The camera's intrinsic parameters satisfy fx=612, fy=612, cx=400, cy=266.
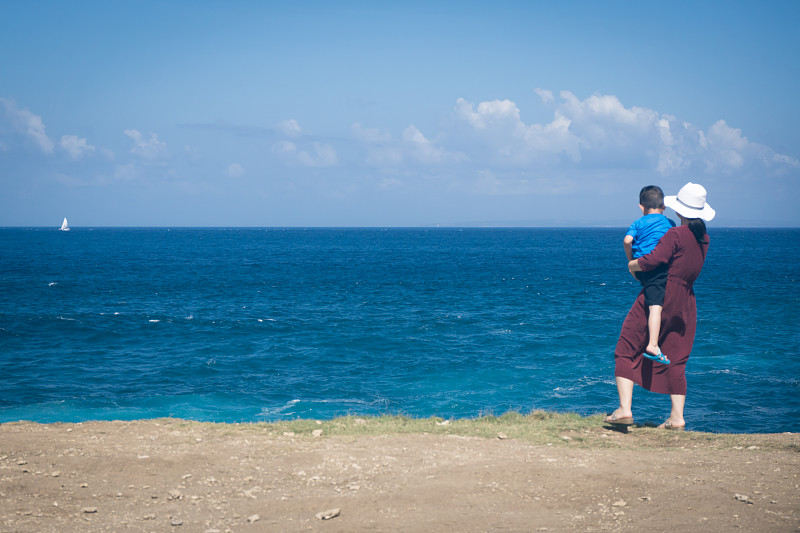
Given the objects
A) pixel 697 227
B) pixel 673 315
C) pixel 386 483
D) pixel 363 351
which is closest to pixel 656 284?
pixel 673 315

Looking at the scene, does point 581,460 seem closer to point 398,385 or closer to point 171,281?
point 398,385

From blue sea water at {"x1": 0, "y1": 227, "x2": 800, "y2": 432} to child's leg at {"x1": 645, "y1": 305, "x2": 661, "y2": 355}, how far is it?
9509 mm

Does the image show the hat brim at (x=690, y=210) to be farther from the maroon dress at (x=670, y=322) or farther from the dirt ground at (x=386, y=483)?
the dirt ground at (x=386, y=483)

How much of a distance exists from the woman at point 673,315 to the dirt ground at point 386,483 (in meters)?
0.73

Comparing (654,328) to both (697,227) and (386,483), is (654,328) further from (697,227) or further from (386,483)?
(386,483)

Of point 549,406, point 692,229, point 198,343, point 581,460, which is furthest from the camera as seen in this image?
point 198,343

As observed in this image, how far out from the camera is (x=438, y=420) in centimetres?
955

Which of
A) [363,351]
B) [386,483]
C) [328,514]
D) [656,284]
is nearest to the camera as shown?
[328,514]

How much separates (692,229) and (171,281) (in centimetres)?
5047

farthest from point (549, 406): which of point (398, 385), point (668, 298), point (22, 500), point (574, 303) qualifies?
point (574, 303)

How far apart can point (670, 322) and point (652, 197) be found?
165 cm

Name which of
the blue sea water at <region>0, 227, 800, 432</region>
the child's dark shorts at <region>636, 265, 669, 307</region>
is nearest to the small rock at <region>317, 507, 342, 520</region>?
the child's dark shorts at <region>636, 265, 669, 307</region>

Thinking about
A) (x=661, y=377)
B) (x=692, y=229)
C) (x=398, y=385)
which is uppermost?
(x=692, y=229)

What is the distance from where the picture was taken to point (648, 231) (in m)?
7.85
